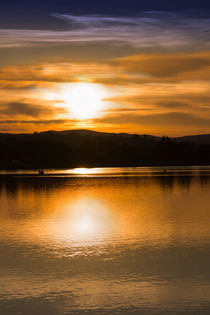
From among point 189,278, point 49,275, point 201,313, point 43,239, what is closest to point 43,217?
point 43,239

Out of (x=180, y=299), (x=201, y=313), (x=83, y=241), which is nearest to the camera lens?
(x=201, y=313)

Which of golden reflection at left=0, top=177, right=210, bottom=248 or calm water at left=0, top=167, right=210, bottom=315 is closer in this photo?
calm water at left=0, top=167, right=210, bottom=315

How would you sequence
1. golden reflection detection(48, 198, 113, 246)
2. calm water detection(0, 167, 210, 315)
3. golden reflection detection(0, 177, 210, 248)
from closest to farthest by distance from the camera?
calm water detection(0, 167, 210, 315)
golden reflection detection(0, 177, 210, 248)
golden reflection detection(48, 198, 113, 246)

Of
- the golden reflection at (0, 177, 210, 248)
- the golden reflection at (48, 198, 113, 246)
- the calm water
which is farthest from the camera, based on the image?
the golden reflection at (48, 198, 113, 246)

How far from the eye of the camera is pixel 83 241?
19.5 metres

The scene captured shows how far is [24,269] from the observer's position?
1503 centimetres

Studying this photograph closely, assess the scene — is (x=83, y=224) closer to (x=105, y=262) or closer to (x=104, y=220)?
(x=104, y=220)

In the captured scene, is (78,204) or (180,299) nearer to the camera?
(180,299)

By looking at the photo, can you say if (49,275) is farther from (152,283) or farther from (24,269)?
(152,283)

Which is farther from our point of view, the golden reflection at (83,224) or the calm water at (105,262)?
the golden reflection at (83,224)

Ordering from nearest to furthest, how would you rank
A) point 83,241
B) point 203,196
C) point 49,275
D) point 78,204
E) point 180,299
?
point 180,299, point 49,275, point 83,241, point 78,204, point 203,196

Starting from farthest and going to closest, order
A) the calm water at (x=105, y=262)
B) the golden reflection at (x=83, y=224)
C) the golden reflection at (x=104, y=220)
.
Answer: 1. the golden reflection at (x=83, y=224)
2. the golden reflection at (x=104, y=220)
3. the calm water at (x=105, y=262)

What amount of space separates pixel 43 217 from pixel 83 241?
8.19 metres

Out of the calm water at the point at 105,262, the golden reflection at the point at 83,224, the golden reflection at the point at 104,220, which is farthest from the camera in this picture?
the golden reflection at the point at 83,224
